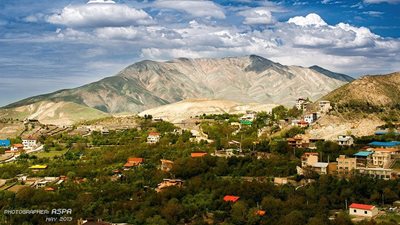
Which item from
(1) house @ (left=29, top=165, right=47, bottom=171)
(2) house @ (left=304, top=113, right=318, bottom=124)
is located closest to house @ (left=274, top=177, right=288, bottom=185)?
(1) house @ (left=29, top=165, right=47, bottom=171)

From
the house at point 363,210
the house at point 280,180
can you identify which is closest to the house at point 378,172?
the house at point 280,180

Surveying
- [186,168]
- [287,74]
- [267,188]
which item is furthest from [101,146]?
[287,74]

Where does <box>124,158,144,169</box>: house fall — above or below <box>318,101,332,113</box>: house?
below

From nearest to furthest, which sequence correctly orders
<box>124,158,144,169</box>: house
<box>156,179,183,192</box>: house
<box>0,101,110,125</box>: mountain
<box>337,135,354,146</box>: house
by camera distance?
1. <box>156,179,183,192</box>: house
2. <box>124,158,144,169</box>: house
3. <box>337,135,354,146</box>: house
4. <box>0,101,110,125</box>: mountain

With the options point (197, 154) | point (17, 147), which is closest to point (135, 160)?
point (197, 154)

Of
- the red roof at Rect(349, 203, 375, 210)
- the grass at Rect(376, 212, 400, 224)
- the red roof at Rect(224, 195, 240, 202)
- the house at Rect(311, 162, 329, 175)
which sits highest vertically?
the house at Rect(311, 162, 329, 175)

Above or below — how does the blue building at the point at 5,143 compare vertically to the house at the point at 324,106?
below

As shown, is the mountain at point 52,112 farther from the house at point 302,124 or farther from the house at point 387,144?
the house at point 387,144

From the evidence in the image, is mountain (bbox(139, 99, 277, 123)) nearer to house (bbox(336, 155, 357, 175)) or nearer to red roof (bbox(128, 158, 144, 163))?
red roof (bbox(128, 158, 144, 163))
